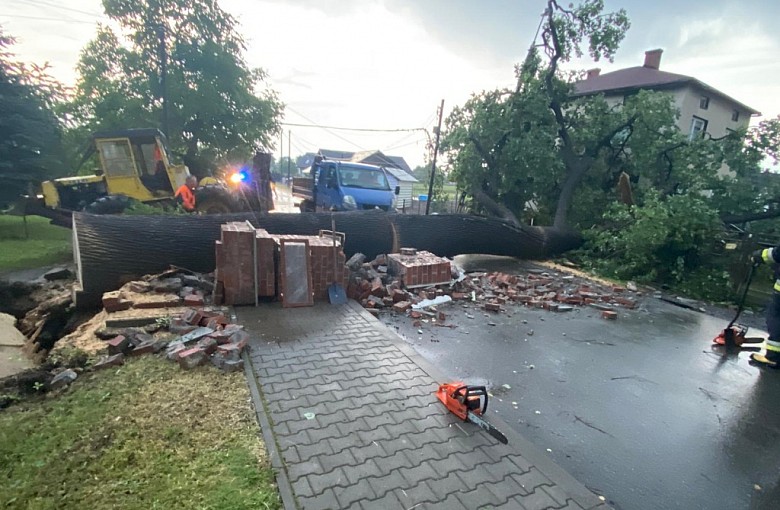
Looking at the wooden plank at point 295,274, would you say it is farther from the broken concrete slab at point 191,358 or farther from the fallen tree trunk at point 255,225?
the broken concrete slab at point 191,358

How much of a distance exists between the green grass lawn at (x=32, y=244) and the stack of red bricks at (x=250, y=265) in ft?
18.8

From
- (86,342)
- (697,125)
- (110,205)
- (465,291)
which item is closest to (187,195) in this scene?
(110,205)

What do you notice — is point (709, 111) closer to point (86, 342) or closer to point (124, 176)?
point (124, 176)

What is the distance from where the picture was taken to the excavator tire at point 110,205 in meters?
8.98

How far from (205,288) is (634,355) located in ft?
20.3

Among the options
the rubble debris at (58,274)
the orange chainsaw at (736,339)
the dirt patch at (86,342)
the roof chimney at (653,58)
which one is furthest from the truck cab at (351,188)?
the roof chimney at (653,58)

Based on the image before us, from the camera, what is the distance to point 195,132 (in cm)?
1922

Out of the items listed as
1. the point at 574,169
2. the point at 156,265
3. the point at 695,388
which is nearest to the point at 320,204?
the point at 156,265

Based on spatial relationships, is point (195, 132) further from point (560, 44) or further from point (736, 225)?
point (736, 225)

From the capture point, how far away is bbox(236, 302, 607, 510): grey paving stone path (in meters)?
2.33

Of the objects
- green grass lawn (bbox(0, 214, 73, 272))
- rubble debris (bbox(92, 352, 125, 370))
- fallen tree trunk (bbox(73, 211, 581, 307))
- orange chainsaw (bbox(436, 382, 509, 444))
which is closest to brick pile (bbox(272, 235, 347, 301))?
fallen tree trunk (bbox(73, 211, 581, 307))

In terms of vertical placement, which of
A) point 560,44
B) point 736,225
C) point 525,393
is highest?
point 560,44

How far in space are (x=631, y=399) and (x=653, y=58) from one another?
25796mm

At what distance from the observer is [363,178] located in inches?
498
